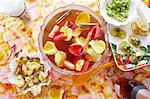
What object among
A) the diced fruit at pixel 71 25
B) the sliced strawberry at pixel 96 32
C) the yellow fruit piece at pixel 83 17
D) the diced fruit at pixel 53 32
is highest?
the yellow fruit piece at pixel 83 17

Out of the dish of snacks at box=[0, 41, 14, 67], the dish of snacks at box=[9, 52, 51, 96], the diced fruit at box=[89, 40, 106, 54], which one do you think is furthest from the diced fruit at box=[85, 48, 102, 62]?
the dish of snacks at box=[0, 41, 14, 67]

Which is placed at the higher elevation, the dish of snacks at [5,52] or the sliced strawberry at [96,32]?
the sliced strawberry at [96,32]

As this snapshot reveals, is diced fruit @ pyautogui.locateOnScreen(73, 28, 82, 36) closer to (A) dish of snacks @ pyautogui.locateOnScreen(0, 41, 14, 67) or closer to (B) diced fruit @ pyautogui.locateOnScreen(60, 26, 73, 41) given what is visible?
(B) diced fruit @ pyautogui.locateOnScreen(60, 26, 73, 41)

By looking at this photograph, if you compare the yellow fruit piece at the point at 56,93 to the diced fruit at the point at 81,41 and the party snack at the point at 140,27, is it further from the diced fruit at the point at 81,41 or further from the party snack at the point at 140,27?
the party snack at the point at 140,27

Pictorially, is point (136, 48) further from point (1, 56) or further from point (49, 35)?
point (1, 56)

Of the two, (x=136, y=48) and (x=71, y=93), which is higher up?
(x=136, y=48)

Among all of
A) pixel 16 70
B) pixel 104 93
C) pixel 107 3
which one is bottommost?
pixel 104 93

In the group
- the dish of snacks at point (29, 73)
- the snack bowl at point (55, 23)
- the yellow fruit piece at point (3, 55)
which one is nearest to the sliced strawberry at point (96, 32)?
the snack bowl at point (55, 23)

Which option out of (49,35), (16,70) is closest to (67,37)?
(49,35)
